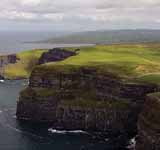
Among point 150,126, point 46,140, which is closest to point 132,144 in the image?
point 150,126

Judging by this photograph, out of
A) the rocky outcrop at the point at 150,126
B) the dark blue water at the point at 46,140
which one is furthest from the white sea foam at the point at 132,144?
the rocky outcrop at the point at 150,126

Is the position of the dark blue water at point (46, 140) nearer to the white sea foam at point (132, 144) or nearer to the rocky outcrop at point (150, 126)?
the white sea foam at point (132, 144)

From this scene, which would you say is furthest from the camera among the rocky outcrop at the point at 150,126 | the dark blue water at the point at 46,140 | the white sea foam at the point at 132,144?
the dark blue water at the point at 46,140

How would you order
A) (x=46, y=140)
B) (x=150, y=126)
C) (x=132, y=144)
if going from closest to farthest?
(x=150, y=126) < (x=132, y=144) < (x=46, y=140)

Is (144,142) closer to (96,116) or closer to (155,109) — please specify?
(155,109)

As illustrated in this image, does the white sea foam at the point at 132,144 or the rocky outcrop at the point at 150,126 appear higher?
the rocky outcrop at the point at 150,126

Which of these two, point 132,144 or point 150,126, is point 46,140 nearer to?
point 132,144

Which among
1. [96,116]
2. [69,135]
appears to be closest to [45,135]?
[69,135]

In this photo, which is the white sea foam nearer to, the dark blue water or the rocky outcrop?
the dark blue water

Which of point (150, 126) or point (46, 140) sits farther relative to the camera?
point (46, 140)
